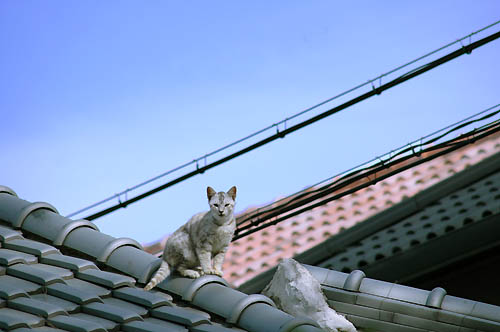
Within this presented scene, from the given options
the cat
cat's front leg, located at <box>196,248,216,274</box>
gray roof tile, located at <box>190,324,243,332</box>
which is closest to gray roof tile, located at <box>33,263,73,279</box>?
the cat

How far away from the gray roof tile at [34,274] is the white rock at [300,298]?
1.52 metres

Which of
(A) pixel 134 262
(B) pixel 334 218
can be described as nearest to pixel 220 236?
(A) pixel 134 262

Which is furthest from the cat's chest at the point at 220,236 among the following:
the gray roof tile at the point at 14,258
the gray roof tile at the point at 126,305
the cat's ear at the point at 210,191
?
Answer: the gray roof tile at the point at 14,258

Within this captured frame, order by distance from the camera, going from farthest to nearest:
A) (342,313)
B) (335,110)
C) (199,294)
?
(335,110), (342,313), (199,294)

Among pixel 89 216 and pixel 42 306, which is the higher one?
pixel 89 216

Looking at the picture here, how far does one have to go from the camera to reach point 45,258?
5.57 metres

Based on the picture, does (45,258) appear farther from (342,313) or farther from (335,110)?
(335,110)

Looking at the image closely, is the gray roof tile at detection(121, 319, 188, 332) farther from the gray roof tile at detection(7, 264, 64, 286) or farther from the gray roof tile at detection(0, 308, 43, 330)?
the gray roof tile at detection(7, 264, 64, 286)

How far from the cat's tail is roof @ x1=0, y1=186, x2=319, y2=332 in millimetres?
50

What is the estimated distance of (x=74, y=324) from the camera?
457cm

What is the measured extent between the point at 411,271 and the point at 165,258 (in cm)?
443

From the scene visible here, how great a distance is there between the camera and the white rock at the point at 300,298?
18.6 feet

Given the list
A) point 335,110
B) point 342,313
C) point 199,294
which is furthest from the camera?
point 335,110

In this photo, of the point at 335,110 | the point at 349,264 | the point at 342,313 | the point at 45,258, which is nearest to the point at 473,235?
the point at 349,264
